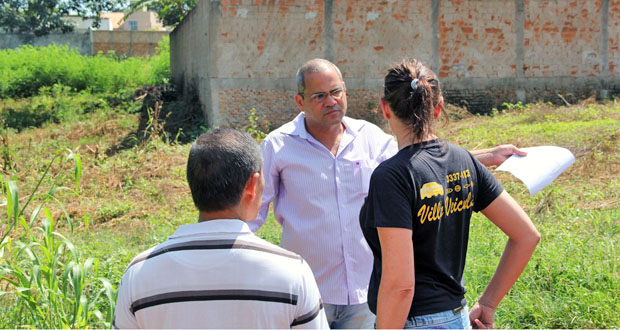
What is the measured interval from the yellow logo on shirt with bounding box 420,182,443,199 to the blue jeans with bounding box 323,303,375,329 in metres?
0.94

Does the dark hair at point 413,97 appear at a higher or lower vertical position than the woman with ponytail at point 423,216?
higher

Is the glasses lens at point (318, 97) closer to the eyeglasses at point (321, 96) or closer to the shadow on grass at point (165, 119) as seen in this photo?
the eyeglasses at point (321, 96)

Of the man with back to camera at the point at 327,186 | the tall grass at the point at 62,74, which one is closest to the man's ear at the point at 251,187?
the man with back to camera at the point at 327,186

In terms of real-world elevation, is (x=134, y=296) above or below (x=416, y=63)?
below

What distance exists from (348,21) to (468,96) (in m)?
3.13

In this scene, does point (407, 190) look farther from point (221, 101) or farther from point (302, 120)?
point (221, 101)

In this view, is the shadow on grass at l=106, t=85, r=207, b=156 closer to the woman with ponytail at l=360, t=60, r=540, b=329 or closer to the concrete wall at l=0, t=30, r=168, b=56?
the woman with ponytail at l=360, t=60, r=540, b=329

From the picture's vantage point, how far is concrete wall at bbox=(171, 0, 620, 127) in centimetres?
1166

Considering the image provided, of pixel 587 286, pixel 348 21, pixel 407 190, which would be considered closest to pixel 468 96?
pixel 348 21

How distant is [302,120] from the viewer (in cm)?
309

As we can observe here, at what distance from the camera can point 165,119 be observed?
12.8 meters

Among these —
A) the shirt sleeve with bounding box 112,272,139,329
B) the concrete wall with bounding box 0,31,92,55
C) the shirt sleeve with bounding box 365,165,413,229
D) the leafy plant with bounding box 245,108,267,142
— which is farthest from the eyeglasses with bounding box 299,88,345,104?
the concrete wall with bounding box 0,31,92,55

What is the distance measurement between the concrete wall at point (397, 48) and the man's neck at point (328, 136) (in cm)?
871

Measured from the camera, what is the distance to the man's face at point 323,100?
118 inches
